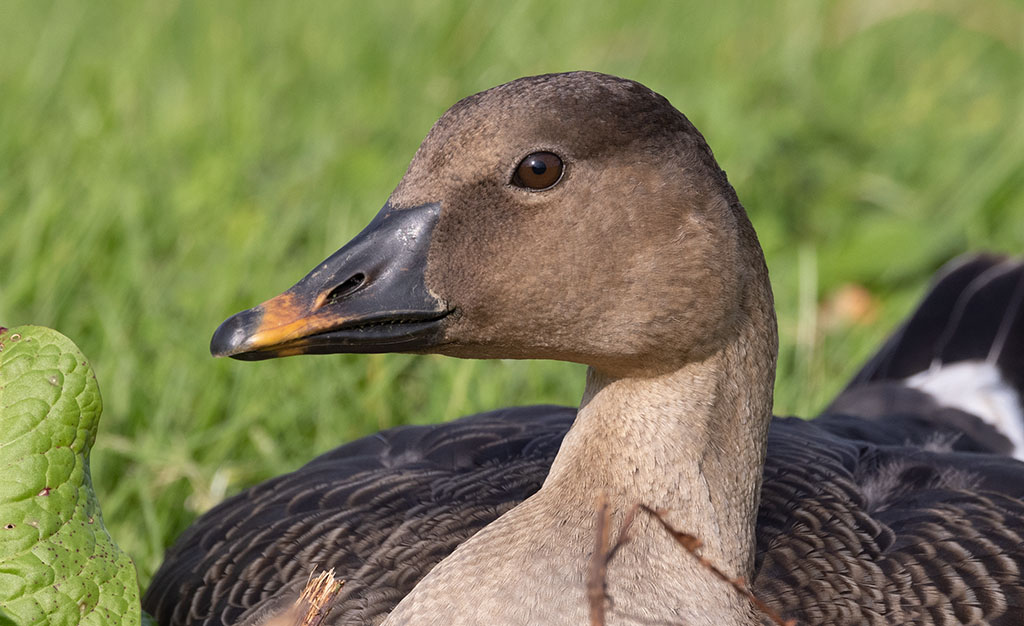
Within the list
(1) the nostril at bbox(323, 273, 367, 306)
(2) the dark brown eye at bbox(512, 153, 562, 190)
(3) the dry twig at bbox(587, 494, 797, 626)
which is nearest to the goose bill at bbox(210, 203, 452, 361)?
(1) the nostril at bbox(323, 273, 367, 306)

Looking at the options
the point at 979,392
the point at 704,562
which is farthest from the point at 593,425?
the point at 979,392

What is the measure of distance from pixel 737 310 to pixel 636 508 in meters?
0.44

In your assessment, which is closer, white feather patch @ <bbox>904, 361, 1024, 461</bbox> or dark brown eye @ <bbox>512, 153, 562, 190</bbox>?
dark brown eye @ <bbox>512, 153, 562, 190</bbox>

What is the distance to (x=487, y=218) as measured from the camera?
89.2 inches

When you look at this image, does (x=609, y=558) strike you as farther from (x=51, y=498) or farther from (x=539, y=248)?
(x=51, y=498)

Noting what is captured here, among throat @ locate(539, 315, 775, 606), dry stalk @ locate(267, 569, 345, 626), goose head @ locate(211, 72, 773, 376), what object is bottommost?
dry stalk @ locate(267, 569, 345, 626)

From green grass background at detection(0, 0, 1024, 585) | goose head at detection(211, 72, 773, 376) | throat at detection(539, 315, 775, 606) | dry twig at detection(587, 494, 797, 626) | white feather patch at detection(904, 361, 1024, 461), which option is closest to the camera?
dry twig at detection(587, 494, 797, 626)

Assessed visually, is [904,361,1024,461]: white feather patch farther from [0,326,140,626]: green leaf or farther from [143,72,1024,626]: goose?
[0,326,140,626]: green leaf

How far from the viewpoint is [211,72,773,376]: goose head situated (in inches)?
87.5

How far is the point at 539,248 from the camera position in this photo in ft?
7.51

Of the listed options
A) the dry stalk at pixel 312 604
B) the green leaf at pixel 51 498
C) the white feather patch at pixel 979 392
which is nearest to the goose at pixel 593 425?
the dry stalk at pixel 312 604

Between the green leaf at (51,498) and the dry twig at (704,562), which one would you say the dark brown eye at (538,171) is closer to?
the dry twig at (704,562)

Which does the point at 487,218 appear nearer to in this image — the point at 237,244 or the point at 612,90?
the point at 612,90

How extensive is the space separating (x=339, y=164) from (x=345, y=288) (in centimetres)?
355
